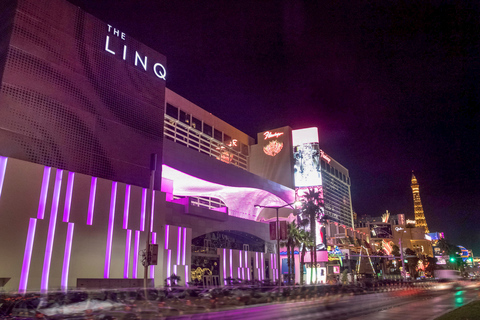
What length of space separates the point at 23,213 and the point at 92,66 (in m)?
15.7

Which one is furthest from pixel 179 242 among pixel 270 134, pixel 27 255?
pixel 270 134

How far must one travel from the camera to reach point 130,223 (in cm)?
3394

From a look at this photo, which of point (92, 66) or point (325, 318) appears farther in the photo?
point (92, 66)

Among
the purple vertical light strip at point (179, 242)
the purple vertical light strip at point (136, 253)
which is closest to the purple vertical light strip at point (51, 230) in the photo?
the purple vertical light strip at point (136, 253)

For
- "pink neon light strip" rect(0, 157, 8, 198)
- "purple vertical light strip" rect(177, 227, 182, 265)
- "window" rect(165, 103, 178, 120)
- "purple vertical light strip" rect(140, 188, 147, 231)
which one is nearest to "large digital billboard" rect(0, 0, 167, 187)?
"pink neon light strip" rect(0, 157, 8, 198)

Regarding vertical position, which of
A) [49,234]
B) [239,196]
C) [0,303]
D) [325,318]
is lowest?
[325,318]

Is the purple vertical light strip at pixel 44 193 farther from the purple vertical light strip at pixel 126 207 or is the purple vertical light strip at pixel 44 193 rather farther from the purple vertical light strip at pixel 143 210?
the purple vertical light strip at pixel 143 210

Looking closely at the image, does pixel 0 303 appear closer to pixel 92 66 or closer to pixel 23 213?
pixel 23 213

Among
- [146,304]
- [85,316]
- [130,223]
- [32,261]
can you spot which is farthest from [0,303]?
[130,223]

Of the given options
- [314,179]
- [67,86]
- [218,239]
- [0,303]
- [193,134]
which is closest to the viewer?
[0,303]

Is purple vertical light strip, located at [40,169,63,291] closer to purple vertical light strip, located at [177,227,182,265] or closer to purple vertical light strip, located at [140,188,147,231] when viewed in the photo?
purple vertical light strip, located at [140,188,147,231]

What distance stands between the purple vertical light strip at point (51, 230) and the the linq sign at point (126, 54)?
14874 mm

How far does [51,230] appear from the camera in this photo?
27.9m

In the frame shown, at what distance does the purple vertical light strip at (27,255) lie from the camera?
25.5m
